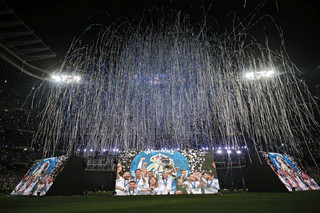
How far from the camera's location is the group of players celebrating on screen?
1345cm

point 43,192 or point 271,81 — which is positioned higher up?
point 271,81

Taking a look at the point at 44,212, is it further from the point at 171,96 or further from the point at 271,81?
the point at 271,81

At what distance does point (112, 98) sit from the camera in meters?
22.6

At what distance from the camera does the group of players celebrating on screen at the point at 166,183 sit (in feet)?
44.1

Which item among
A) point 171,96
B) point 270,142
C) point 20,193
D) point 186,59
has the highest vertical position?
point 186,59

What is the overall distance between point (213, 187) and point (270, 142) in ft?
60.6

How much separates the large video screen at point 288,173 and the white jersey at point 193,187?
514 cm

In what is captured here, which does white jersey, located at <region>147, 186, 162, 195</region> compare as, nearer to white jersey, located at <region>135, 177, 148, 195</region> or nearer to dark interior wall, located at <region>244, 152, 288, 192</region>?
white jersey, located at <region>135, 177, 148, 195</region>

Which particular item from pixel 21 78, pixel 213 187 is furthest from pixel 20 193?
pixel 21 78

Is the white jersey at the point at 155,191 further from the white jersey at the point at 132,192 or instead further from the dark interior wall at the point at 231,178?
the dark interior wall at the point at 231,178

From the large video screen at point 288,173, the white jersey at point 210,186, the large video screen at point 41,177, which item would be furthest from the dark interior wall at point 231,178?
the large video screen at point 41,177

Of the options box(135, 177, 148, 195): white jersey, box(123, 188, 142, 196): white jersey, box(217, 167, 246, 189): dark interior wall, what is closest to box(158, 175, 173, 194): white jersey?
box(135, 177, 148, 195): white jersey

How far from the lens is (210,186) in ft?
44.5

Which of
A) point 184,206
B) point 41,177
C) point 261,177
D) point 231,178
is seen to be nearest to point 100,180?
point 41,177
